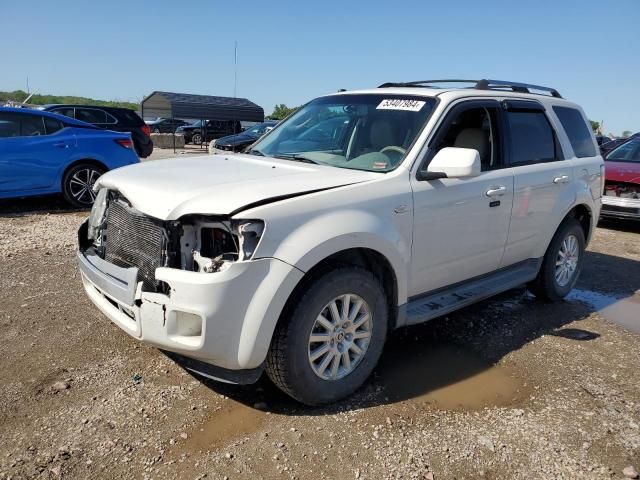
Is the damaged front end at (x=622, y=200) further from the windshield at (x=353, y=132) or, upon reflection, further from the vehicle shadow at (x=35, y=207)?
the vehicle shadow at (x=35, y=207)

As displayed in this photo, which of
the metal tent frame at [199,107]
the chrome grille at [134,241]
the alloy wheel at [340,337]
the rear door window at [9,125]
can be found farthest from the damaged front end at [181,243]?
the metal tent frame at [199,107]

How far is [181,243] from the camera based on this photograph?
282cm

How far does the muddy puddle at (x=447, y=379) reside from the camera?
3.37 metres

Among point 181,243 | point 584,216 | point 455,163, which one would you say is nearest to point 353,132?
point 455,163

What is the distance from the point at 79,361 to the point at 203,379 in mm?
892

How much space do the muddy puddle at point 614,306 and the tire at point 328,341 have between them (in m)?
2.81

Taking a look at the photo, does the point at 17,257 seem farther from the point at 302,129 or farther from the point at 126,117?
the point at 126,117

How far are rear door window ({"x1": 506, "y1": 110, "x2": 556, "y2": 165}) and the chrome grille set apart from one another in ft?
9.48

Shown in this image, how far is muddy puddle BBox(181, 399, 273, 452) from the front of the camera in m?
2.80

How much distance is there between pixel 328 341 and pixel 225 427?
2.44 feet

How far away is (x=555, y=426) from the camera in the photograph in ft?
10.2

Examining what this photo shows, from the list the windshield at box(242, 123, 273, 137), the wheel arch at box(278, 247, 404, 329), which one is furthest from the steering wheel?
the windshield at box(242, 123, 273, 137)

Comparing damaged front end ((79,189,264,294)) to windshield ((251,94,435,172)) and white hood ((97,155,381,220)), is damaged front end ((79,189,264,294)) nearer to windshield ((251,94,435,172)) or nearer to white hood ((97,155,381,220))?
white hood ((97,155,381,220))

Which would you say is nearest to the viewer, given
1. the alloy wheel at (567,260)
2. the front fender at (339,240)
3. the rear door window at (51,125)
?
the front fender at (339,240)
